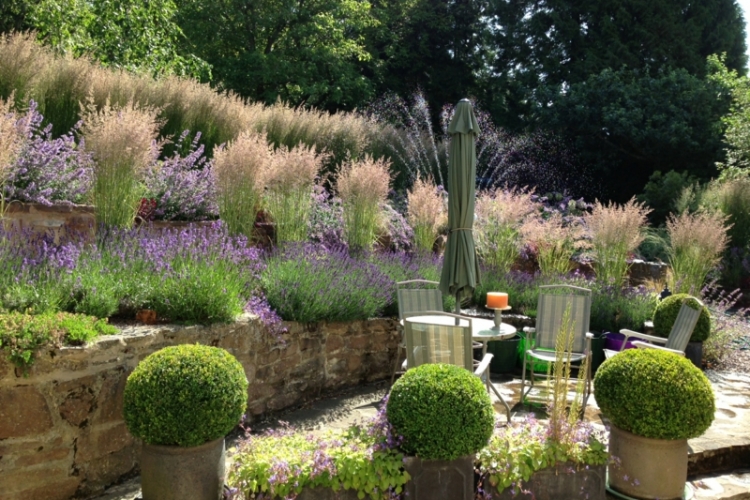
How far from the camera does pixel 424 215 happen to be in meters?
7.12

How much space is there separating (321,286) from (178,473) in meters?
2.17

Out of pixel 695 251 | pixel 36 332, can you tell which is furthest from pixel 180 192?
pixel 695 251

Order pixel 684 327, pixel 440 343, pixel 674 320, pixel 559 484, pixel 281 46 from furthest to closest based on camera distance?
pixel 281 46
pixel 674 320
pixel 684 327
pixel 440 343
pixel 559 484

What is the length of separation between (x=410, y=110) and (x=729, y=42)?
9.14 m

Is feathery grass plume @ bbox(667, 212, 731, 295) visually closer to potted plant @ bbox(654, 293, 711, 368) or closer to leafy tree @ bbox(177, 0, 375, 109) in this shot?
potted plant @ bbox(654, 293, 711, 368)

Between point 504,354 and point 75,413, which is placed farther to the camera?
point 504,354

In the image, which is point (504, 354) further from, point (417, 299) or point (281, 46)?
point (281, 46)

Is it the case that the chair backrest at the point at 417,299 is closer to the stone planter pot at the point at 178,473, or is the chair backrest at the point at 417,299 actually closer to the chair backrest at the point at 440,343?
the chair backrest at the point at 440,343

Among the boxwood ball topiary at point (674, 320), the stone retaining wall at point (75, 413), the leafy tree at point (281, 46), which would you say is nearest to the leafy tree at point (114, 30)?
the leafy tree at point (281, 46)

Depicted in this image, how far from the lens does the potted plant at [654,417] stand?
3.25 metres

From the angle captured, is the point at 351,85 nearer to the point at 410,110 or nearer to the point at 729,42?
the point at 410,110

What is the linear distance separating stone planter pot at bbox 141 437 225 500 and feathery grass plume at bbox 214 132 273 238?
115 inches

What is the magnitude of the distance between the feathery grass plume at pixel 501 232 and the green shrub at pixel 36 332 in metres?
4.80

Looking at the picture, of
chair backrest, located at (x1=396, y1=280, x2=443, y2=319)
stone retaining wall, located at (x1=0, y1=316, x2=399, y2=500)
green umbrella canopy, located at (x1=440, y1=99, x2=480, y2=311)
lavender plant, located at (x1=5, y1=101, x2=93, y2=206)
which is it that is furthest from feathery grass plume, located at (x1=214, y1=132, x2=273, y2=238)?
green umbrella canopy, located at (x1=440, y1=99, x2=480, y2=311)
